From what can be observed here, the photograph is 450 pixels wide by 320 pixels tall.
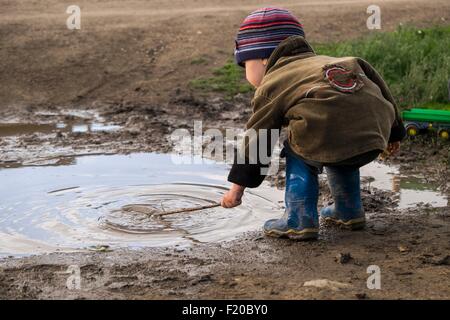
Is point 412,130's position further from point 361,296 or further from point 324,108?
point 361,296

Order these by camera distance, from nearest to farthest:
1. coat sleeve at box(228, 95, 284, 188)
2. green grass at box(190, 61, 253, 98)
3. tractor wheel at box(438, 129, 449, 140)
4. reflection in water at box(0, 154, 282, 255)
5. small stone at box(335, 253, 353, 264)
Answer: small stone at box(335, 253, 353, 264) → coat sleeve at box(228, 95, 284, 188) → reflection in water at box(0, 154, 282, 255) → tractor wheel at box(438, 129, 449, 140) → green grass at box(190, 61, 253, 98)

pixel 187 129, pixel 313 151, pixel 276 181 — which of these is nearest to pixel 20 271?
pixel 313 151

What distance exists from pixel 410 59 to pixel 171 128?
94.5 inches

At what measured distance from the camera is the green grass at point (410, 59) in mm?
7383

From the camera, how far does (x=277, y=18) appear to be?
465cm

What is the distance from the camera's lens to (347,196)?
190 inches

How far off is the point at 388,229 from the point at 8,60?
548 cm

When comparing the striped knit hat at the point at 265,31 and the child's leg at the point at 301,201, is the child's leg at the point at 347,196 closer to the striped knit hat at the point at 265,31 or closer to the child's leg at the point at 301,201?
the child's leg at the point at 301,201

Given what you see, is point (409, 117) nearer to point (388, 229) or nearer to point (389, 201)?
point (389, 201)

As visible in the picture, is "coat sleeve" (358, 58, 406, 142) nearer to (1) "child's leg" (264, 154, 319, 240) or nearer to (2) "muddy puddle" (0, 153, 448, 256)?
(1) "child's leg" (264, 154, 319, 240)

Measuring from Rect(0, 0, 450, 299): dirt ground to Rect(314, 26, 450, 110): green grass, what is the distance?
2.57 ft

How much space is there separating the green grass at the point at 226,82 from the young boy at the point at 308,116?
3.62 meters

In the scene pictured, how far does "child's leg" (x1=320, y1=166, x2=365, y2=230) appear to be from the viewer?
15.7 ft

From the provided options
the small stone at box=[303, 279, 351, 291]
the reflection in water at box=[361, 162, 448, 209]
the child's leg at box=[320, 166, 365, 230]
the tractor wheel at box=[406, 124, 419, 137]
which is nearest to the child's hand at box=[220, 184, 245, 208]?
the child's leg at box=[320, 166, 365, 230]
